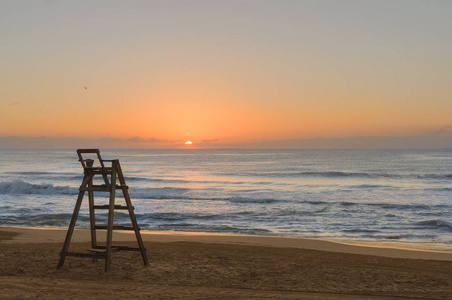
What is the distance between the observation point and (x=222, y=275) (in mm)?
9516

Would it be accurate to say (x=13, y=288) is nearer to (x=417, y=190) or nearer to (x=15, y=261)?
(x=15, y=261)

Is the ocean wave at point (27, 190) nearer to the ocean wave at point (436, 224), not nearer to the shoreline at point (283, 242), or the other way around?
the shoreline at point (283, 242)

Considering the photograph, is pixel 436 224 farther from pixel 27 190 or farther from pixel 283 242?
pixel 27 190

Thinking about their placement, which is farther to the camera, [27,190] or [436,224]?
[27,190]

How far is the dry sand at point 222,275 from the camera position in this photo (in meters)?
8.06

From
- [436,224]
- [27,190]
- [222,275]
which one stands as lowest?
[27,190]

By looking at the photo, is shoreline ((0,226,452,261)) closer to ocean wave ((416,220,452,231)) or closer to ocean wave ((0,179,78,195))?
ocean wave ((416,220,452,231))

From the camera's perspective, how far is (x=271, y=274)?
971 cm

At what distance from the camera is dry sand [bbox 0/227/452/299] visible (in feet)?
26.5

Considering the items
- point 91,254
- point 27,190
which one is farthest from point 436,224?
point 27,190

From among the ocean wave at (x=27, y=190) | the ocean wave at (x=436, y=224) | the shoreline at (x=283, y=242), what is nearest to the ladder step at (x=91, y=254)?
the shoreline at (x=283, y=242)

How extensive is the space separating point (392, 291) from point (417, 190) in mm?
36093

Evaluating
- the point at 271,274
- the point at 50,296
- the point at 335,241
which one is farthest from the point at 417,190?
the point at 50,296

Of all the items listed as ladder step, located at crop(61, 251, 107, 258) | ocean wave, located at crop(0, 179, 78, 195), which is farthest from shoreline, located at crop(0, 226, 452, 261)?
ocean wave, located at crop(0, 179, 78, 195)
